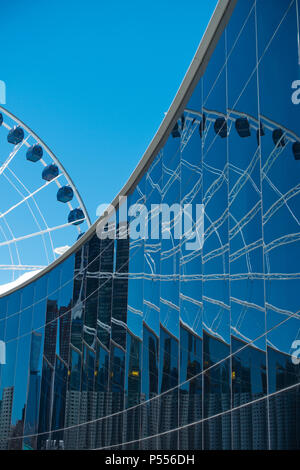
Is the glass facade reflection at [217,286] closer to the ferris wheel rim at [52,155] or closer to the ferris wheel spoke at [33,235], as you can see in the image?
the ferris wheel spoke at [33,235]

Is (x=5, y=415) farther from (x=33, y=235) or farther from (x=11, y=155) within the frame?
(x=11, y=155)

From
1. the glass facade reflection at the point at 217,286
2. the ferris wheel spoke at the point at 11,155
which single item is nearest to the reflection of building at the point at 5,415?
the glass facade reflection at the point at 217,286

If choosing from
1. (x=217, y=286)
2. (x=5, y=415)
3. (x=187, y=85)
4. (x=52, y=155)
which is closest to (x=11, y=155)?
(x=52, y=155)

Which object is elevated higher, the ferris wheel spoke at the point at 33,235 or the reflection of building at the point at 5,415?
the ferris wheel spoke at the point at 33,235

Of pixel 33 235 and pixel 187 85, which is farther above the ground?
pixel 33 235

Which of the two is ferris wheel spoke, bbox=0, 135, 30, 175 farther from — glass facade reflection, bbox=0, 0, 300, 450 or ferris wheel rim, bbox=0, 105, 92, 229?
glass facade reflection, bbox=0, 0, 300, 450

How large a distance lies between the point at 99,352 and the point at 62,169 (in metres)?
19.8

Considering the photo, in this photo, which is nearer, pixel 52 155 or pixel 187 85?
pixel 187 85

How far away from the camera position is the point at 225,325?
708cm

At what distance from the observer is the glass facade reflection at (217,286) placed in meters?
5.65

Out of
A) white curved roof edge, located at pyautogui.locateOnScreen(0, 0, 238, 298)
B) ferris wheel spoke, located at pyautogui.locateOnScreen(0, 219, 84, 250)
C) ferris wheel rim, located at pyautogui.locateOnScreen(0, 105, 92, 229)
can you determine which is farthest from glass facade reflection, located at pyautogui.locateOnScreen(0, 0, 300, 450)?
ferris wheel rim, located at pyautogui.locateOnScreen(0, 105, 92, 229)

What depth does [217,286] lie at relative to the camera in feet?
24.7
